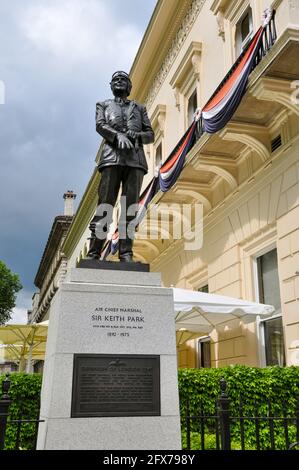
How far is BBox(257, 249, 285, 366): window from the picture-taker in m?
10.8

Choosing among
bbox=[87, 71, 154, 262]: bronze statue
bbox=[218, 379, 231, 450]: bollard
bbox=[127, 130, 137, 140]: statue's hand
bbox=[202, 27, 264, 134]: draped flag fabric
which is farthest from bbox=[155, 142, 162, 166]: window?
bbox=[218, 379, 231, 450]: bollard

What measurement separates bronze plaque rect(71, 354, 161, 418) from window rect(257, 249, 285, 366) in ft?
19.8

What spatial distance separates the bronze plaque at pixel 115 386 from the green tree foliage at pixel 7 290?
177 ft

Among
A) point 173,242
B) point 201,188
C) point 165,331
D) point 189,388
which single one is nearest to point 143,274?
point 165,331

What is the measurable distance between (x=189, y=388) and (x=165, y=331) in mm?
3151

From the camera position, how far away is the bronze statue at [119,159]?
6.29 meters

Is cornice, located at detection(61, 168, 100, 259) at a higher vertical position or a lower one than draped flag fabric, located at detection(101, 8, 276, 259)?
higher

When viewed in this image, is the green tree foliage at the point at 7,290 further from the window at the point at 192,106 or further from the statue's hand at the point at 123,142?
the statue's hand at the point at 123,142

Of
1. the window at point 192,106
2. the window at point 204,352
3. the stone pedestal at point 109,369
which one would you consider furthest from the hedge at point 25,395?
the window at point 192,106

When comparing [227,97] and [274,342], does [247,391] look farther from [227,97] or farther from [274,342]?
[227,97]

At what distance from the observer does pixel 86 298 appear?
213 inches

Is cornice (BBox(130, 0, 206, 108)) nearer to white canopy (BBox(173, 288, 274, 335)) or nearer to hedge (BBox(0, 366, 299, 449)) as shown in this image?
white canopy (BBox(173, 288, 274, 335))

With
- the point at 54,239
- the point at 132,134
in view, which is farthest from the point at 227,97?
the point at 54,239

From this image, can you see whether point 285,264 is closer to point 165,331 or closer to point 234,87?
point 234,87
